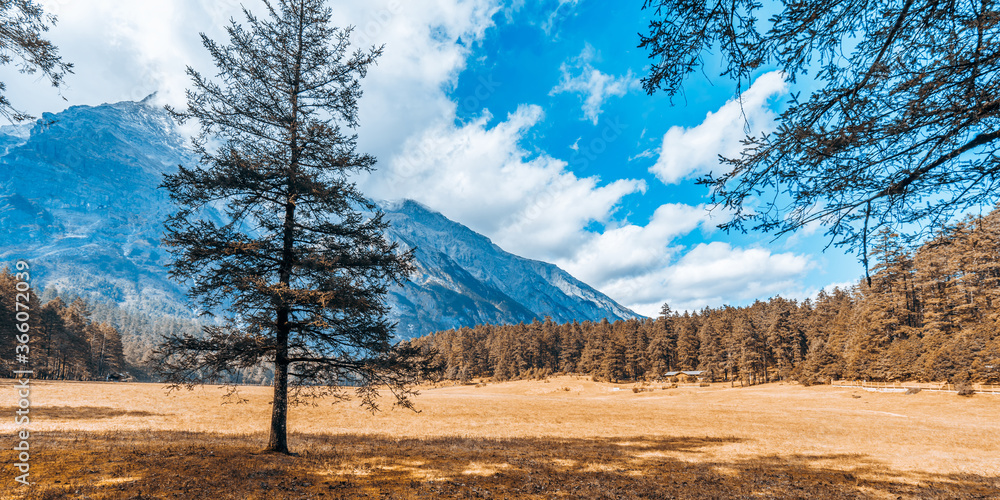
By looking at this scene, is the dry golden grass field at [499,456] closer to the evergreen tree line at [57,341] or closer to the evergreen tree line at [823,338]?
the evergreen tree line at [823,338]

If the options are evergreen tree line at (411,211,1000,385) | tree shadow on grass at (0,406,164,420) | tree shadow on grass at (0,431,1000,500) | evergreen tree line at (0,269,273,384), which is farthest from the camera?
evergreen tree line at (0,269,273,384)

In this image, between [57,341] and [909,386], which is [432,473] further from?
[57,341]

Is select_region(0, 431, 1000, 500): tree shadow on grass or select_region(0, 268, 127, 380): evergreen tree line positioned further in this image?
select_region(0, 268, 127, 380): evergreen tree line

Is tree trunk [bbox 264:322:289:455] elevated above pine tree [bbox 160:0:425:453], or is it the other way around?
pine tree [bbox 160:0:425:453]

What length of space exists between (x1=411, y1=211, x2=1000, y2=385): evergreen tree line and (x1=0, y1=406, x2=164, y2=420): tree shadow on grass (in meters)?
19.1

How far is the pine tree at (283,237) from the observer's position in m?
9.55

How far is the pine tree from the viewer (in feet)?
31.3

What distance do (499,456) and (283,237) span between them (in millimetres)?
9409

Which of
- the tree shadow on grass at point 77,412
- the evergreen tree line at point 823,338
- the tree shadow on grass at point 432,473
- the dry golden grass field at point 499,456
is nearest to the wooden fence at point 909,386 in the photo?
the evergreen tree line at point 823,338

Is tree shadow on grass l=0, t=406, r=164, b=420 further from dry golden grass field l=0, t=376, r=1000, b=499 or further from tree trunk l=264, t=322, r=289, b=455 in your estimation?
tree trunk l=264, t=322, r=289, b=455

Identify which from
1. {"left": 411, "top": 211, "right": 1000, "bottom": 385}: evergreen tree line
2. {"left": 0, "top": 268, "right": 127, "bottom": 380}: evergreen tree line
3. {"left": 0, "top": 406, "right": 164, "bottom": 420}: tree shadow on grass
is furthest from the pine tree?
{"left": 0, "top": 268, "right": 127, "bottom": 380}: evergreen tree line

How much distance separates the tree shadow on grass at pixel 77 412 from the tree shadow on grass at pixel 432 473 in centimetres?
704

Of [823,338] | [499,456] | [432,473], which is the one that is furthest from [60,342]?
[823,338]

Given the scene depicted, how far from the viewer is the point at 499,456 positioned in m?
12.6
